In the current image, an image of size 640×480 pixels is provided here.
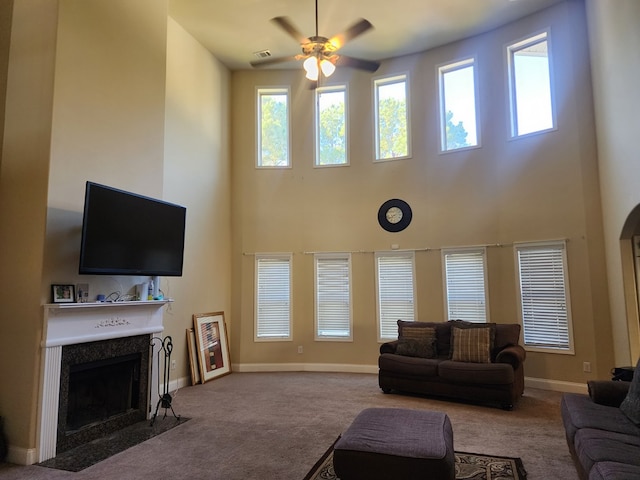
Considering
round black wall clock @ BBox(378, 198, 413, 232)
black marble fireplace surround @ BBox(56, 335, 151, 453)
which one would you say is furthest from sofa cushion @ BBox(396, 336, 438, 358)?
black marble fireplace surround @ BBox(56, 335, 151, 453)

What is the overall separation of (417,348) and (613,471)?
146 inches

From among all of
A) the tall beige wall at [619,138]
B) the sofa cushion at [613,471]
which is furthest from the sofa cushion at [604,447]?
the tall beige wall at [619,138]

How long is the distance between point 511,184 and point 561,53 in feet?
6.32

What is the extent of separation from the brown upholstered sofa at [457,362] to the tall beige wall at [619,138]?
1.21 m

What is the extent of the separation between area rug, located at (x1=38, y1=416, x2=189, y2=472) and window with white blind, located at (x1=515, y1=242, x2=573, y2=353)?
481 centimetres

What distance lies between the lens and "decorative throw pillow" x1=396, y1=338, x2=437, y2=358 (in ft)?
19.1

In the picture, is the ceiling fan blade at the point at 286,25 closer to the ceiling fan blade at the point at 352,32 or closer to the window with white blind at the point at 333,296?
the ceiling fan blade at the point at 352,32

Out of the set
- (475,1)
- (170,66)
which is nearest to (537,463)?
(475,1)

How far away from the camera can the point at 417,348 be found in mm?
5867

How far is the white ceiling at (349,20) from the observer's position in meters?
5.99

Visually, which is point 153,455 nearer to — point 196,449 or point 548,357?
point 196,449

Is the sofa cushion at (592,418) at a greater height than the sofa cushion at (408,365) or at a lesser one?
greater

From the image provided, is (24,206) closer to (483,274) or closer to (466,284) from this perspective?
(466,284)

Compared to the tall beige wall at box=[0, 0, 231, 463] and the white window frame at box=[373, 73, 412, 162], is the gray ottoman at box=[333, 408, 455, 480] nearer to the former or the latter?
the tall beige wall at box=[0, 0, 231, 463]
